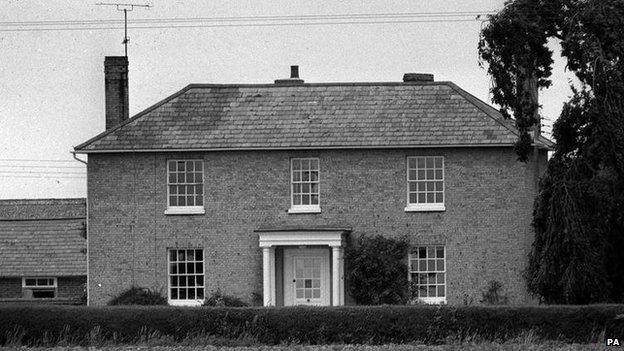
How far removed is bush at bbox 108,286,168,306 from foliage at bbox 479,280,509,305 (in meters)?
9.67

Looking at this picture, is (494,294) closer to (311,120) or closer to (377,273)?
(377,273)

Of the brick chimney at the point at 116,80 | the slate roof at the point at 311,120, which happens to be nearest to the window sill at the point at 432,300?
the slate roof at the point at 311,120

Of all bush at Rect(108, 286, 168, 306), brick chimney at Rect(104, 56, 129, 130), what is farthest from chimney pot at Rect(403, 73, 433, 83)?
bush at Rect(108, 286, 168, 306)

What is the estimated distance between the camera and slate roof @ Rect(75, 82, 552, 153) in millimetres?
49625

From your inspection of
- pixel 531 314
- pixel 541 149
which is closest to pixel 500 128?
pixel 541 149

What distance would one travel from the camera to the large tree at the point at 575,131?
40.3 metres

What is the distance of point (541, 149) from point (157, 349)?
1985 cm

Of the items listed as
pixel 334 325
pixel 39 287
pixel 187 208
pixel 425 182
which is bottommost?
pixel 334 325

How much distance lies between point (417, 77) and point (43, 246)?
2025 centimetres

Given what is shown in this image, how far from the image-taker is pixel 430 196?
4959 centimetres

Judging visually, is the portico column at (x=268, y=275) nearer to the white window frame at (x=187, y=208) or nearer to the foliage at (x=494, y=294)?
the white window frame at (x=187, y=208)

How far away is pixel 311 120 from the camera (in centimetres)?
5078

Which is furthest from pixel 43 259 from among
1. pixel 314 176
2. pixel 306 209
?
pixel 314 176

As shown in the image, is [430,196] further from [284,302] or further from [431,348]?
[431,348]
